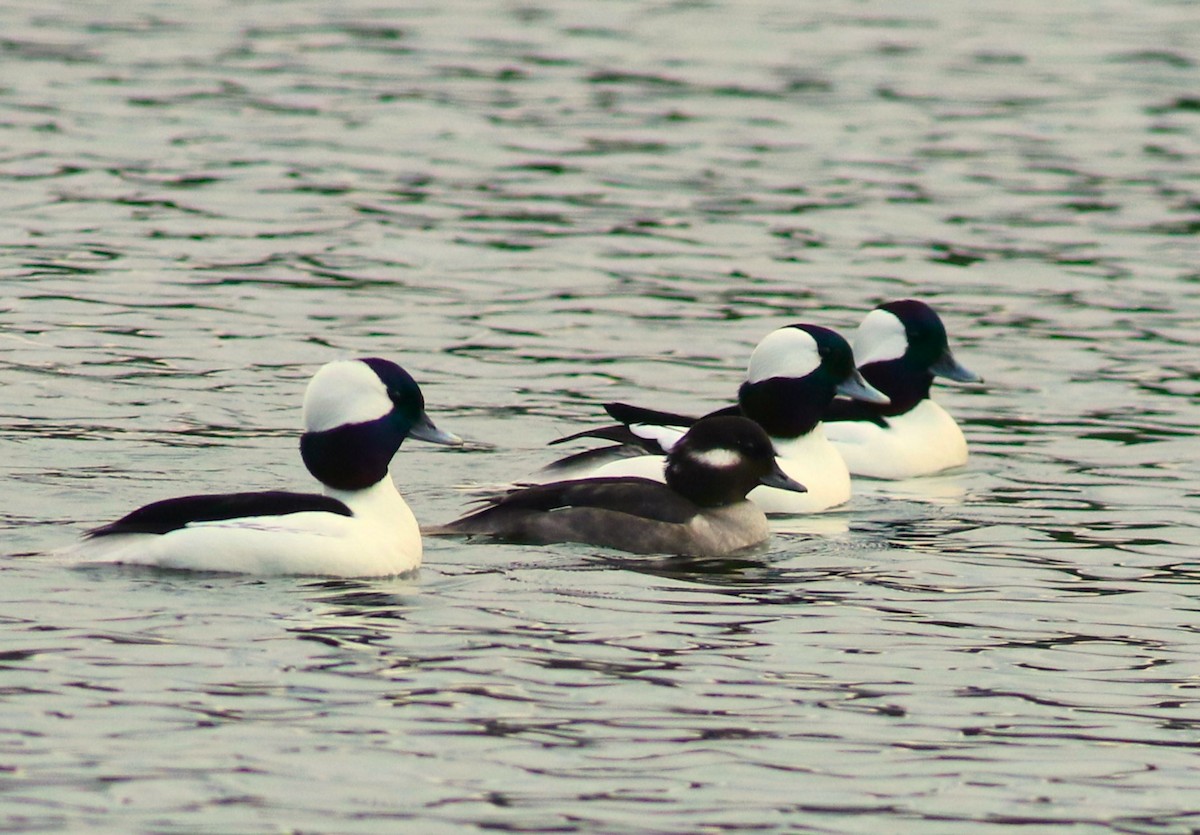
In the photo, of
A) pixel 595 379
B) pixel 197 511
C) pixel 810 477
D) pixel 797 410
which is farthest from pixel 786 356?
pixel 197 511

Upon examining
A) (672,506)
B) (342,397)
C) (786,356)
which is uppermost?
(342,397)

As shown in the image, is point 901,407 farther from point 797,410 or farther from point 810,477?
point 810,477

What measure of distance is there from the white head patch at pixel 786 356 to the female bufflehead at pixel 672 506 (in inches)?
44.4

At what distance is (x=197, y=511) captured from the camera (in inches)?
414

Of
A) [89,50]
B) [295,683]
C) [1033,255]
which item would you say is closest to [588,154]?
[1033,255]

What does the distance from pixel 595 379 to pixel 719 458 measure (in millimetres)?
3926

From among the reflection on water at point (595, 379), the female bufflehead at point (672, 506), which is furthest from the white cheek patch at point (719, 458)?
the reflection on water at point (595, 379)

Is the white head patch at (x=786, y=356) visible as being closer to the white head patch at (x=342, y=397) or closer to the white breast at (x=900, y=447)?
the white breast at (x=900, y=447)

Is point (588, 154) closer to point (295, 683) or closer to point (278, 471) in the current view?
point (278, 471)

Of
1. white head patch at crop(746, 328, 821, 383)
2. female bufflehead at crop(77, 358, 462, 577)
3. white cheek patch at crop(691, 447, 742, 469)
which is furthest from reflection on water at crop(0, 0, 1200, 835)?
white head patch at crop(746, 328, 821, 383)

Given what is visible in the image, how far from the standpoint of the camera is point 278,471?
13.2 metres

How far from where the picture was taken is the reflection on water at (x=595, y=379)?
8.11m

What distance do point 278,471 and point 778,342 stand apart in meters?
2.93

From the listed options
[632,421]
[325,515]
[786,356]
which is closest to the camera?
[325,515]
